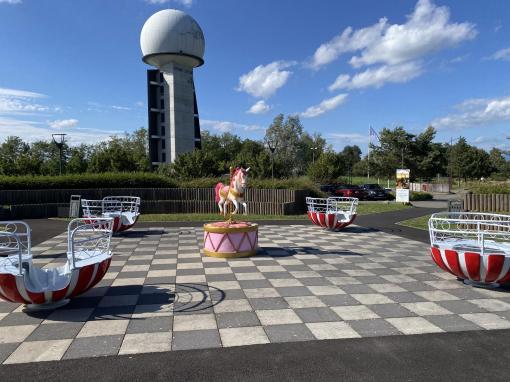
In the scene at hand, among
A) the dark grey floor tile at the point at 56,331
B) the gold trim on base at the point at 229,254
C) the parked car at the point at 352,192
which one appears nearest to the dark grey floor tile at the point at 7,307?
the dark grey floor tile at the point at 56,331

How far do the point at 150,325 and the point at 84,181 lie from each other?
19.7m

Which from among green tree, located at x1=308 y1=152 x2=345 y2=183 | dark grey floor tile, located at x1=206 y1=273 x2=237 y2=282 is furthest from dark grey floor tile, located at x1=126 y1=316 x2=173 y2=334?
green tree, located at x1=308 y1=152 x2=345 y2=183

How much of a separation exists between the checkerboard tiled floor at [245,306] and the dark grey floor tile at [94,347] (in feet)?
0.04

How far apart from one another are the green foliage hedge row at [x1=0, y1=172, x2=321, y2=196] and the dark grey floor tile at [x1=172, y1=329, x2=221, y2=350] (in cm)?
1796

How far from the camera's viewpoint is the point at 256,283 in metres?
7.29

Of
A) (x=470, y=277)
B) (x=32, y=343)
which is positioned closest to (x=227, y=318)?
(x=32, y=343)

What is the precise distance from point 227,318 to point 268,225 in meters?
11.4

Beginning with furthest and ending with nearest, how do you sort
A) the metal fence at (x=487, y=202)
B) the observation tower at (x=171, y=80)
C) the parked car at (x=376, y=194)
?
the observation tower at (x=171, y=80) < the parked car at (x=376, y=194) < the metal fence at (x=487, y=202)

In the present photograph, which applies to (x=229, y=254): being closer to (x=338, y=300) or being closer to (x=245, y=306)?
(x=245, y=306)

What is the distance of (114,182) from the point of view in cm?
2314

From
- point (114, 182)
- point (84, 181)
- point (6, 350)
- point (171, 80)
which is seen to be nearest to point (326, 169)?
point (171, 80)

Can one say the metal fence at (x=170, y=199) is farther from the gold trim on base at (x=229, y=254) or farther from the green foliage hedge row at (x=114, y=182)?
the gold trim on base at (x=229, y=254)

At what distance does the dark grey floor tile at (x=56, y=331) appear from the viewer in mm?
4746

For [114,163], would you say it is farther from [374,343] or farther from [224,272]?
[374,343]
